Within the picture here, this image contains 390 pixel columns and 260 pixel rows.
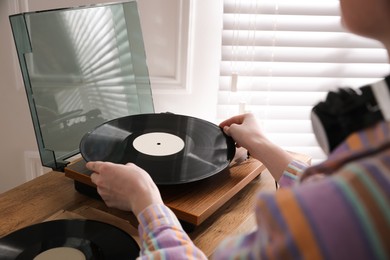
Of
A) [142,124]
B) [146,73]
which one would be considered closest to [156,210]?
[142,124]

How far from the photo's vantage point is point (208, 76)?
4.43 feet

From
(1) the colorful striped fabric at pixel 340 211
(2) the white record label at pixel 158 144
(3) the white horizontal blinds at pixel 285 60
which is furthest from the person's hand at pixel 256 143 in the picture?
(1) the colorful striped fabric at pixel 340 211

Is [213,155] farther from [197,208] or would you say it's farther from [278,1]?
[278,1]

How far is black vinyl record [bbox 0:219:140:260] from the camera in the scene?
2.35 ft

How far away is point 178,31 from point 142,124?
403 mm

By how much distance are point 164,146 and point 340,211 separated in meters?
0.63

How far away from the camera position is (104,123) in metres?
0.98

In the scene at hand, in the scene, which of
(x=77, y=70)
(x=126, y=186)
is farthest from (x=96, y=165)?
(x=77, y=70)

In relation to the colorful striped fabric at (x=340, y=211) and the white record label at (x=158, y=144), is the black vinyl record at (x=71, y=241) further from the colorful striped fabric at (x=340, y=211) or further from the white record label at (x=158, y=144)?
→ the colorful striped fabric at (x=340, y=211)

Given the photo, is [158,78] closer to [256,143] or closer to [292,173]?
[256,143]

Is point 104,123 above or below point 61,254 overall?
above

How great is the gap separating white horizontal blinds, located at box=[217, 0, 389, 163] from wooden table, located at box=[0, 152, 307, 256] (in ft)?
1.55

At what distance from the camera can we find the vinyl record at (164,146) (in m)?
0.85

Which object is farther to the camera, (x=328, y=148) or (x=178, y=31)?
(x=178, y=31)
